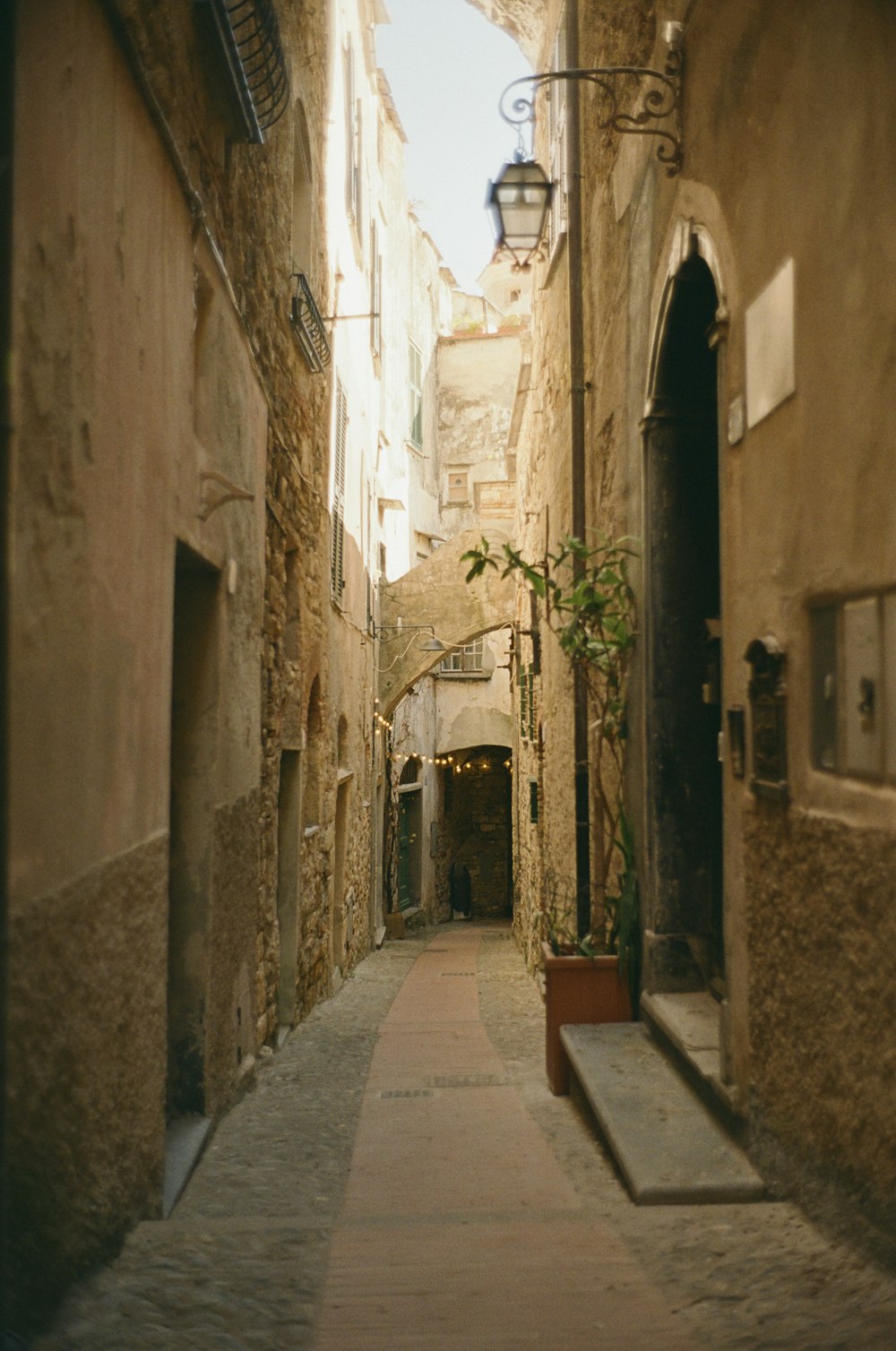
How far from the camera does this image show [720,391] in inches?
154

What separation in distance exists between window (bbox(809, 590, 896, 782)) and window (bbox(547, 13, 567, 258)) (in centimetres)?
553

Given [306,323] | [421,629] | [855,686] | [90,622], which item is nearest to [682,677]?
[855,686]

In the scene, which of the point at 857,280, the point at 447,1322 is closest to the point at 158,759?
the point at 447,1322

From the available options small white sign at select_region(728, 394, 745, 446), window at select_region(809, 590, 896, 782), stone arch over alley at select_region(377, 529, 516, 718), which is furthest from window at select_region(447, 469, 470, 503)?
window at select_region(809, 590, 896, 782)

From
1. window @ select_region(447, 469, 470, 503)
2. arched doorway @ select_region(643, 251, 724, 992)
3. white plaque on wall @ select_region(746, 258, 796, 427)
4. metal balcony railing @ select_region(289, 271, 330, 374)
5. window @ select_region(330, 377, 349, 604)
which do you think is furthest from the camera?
window @ select_region(447, 469, 470, 503)

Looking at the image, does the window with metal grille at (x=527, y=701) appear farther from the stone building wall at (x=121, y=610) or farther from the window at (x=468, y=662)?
A: the window at (x=468, y=662)

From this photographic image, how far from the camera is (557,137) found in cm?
848

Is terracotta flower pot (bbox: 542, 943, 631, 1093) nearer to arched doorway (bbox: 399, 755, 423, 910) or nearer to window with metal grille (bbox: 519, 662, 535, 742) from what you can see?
window with metal grille (bbox: 519, 662, 535, 742)

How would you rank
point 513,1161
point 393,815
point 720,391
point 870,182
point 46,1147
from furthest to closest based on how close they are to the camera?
point 393,815
point 513,1161
point 720,391
point 870,182
point 46,1147

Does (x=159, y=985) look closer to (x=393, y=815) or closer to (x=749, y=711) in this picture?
(x=749, y=711)

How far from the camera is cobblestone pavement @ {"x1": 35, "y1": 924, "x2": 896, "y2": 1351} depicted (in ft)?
8.09

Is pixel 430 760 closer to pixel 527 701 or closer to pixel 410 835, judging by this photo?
pixel 410 835

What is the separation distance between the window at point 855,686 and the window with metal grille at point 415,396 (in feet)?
64.8

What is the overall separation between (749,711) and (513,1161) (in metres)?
1.91
